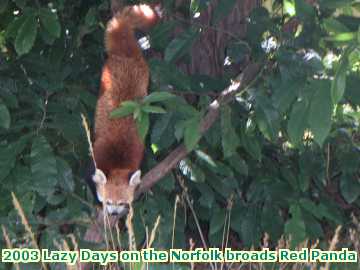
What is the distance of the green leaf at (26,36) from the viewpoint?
3.77 m

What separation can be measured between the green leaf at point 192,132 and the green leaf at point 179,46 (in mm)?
573

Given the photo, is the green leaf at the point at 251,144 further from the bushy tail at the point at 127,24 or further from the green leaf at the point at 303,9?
the bushy tail at the point at 127,24

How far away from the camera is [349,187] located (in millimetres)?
4246

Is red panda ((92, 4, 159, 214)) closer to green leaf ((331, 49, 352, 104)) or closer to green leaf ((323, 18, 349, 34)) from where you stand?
green leaf ((323, 18, 349, 34))

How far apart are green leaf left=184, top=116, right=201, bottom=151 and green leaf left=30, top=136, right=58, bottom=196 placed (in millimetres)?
821

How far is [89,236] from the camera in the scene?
3.77 metres

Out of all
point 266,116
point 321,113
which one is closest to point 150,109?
point 266,116

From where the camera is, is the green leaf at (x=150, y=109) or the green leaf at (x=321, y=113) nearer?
the green leaf at (x=321, y=113)

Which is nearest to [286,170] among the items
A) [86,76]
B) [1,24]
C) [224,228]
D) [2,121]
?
[224,228]

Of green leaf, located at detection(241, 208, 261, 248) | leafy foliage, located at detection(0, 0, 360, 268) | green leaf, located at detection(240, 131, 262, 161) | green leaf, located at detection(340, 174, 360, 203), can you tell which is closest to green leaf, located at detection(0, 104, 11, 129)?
leafy foliage, located at detection(0, 0, 360, 268)

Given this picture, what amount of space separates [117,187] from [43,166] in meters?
0.92

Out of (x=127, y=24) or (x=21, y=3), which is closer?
(x=21, y=3)

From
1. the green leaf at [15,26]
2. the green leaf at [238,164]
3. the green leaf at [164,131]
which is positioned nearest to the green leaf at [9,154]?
the green leaf at [15,26]

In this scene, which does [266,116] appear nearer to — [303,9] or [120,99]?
[303,9]
